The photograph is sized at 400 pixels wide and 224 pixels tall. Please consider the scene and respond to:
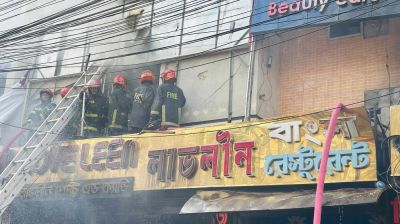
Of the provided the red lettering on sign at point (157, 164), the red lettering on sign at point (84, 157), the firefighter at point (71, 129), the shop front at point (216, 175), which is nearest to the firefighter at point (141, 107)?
the shop front at point (216, 175)

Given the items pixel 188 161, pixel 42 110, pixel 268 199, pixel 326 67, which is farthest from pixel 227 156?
pixel 42 110

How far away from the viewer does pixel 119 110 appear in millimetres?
12586

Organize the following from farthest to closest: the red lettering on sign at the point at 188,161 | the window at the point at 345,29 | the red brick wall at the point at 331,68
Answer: the window at the point at 345,29
the red brick wall at the point at 331,68
the red lettering on sign at the point at 188,161

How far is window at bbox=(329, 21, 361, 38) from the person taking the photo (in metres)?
10.7

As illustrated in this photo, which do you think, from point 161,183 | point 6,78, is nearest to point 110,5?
point 6,78

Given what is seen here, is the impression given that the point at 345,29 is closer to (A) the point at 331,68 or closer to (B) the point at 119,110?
(A) the point at 331,68

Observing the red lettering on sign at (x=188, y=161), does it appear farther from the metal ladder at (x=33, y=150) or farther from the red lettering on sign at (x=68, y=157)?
the metal ladder at (x=33, y=150)

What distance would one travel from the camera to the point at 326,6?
9742 millimetres

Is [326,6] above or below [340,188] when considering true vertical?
above

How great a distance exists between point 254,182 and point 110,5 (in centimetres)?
760

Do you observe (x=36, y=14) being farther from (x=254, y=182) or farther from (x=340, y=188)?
(x=340, y=188)

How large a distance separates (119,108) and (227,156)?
4.02 metres

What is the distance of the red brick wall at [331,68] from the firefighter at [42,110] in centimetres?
595

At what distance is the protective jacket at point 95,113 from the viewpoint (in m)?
12.6
